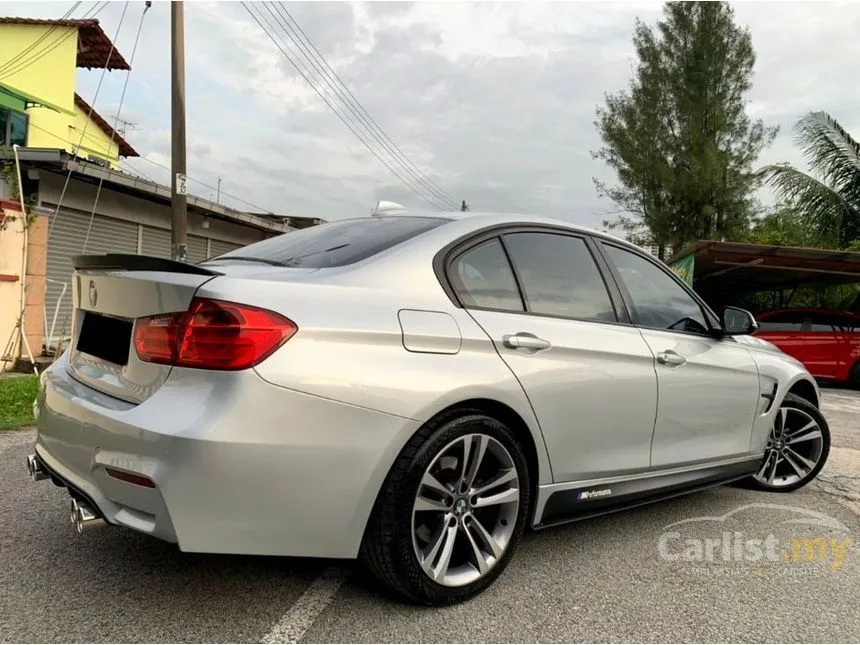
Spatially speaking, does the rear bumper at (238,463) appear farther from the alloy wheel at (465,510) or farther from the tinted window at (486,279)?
the tinted window at (486,279)

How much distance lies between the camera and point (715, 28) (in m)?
26.2

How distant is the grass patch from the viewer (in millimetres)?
5371

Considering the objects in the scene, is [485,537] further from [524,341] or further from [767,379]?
[767,379]

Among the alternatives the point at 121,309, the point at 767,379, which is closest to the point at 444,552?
the point at 121,309

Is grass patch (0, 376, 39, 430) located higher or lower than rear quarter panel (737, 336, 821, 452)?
lower

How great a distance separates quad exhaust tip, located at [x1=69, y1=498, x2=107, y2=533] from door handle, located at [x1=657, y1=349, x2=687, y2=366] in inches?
97.6

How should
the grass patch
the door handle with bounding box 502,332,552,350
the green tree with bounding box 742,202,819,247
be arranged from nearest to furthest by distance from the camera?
the door handle with bounding box 502,332,552,350 → the grass patch → the green tree with bounding box 742,202,819,247

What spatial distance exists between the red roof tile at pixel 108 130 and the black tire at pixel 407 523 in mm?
25018

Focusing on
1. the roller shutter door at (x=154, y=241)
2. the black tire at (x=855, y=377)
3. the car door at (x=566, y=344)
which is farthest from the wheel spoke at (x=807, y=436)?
the roller shutter door at (x=154, y=241)

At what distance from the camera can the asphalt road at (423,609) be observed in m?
2.35

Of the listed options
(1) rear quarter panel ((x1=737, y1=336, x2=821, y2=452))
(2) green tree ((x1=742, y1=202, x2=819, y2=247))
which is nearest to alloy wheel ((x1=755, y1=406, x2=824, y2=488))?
(1) rear quarter panel ((x1=737, y1=336, x2=821, y2=452))

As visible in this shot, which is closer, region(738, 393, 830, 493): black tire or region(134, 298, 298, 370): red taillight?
region(134, 298, 298, 370): red taillight

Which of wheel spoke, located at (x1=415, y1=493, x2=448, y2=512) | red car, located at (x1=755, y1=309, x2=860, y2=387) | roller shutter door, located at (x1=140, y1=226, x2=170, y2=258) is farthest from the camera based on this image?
red car, located at (x1=755, y1=309, x2=860, y2=387)

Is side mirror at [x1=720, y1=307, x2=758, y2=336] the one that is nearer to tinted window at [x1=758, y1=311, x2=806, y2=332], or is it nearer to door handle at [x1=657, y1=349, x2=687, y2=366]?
door handle at [x1=657, y1=349, x2=687, y2=366]
